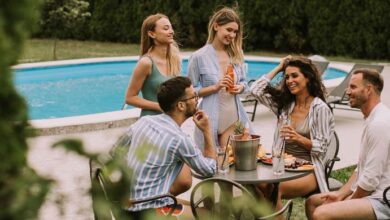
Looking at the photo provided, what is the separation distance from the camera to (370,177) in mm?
4078

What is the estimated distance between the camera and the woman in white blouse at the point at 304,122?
478 centimetres

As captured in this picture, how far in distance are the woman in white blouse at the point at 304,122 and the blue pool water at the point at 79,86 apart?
9.32 m

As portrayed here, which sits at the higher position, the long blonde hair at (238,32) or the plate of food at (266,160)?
the long blonde hair at (238,32)

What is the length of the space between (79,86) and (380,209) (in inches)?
528

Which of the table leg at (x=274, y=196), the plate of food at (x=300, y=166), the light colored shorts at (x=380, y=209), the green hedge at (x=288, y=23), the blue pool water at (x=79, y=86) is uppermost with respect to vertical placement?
the plate of food at (x=300, y=166)

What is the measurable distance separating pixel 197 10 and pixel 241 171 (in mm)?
18073

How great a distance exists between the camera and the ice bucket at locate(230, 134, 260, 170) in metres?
4.43

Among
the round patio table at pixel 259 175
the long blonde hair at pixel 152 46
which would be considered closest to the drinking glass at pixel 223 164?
the round patio table at pixel 259 175

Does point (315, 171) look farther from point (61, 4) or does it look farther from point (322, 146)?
point (61, 4)

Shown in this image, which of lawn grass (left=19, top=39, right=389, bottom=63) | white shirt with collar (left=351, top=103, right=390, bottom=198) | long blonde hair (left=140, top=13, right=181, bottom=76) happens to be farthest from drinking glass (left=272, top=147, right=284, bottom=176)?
lawn grass (left=19, top=39, right=389, bottom=63)

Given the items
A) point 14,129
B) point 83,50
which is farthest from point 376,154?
point 83,50

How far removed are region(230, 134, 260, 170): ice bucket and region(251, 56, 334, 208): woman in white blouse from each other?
0.95ft

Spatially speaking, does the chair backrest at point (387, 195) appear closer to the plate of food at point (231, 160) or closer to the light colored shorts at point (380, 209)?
the light colored shorts at point (380, 209)

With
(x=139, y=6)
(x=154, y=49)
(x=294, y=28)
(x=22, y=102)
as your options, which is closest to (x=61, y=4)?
(x=139, y=6)
